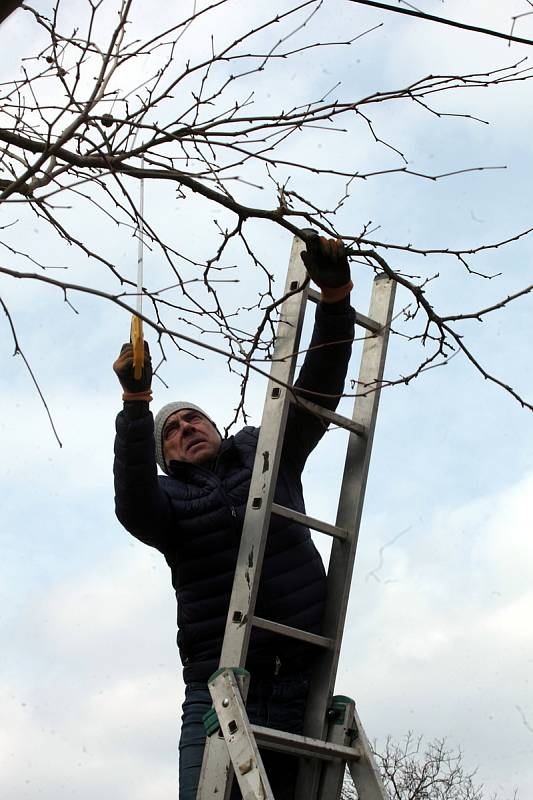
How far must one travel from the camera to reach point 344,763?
3.23 metres

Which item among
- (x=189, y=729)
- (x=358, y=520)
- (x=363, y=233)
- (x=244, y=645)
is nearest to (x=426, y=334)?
(x=363, y=233)

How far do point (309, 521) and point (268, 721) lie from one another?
0.62 meters

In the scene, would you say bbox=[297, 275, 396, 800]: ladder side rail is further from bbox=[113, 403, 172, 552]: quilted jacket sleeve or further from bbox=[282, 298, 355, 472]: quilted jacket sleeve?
bbox=[113, 403, 172, 552]: quilted jacket sleeve

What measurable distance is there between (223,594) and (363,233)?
123cm

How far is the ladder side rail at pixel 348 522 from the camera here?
3.27m

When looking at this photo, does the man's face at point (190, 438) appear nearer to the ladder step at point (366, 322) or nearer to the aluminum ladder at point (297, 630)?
the aluminum ladder at point (297, 630)

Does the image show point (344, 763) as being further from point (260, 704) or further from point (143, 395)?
point (143, 395)

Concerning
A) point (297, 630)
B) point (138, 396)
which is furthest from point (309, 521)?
point (138, 396)

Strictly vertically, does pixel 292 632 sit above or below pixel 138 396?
below

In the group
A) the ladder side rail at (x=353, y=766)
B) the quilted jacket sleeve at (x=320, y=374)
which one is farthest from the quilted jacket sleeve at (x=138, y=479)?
the ladder side rail at (x=353, y=766)

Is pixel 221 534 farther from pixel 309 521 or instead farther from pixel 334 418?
pixel 334 418

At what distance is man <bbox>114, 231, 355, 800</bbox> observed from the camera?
3.30 metres

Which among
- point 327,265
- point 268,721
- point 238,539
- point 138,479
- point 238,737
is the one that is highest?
point 327,265

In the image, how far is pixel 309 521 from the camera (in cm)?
333
